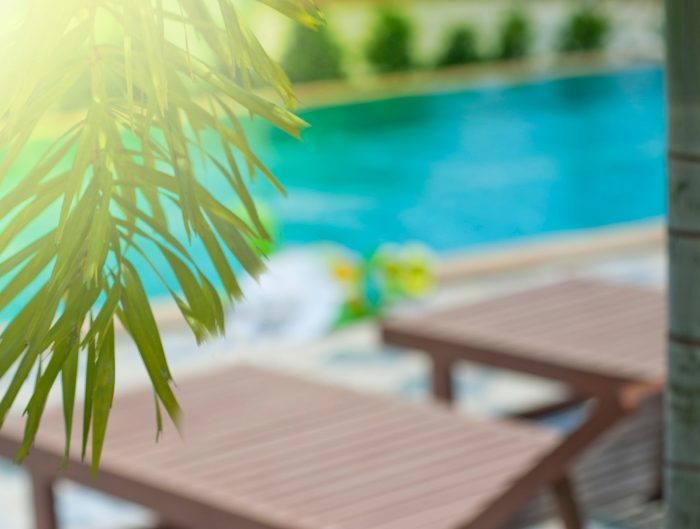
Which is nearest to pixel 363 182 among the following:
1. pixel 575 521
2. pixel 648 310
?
pixel 648 310

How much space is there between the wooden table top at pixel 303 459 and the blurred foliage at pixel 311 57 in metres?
15.0

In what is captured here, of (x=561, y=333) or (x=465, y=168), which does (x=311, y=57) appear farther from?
(x=561, y=333)

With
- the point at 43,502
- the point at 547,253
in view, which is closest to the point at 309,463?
the point at 43,502

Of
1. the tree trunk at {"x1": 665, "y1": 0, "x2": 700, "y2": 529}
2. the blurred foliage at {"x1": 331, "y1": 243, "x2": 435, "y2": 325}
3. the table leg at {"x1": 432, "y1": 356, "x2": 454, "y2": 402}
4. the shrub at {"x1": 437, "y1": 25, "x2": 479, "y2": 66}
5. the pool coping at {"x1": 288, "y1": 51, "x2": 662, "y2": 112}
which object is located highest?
the tree trunk at {"x1": 665, "y1": 0, "x2": 700, "y2": 529}

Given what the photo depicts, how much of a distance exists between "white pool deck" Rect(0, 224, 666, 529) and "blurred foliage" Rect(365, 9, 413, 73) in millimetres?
11975

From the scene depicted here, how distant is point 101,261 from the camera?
165 cm

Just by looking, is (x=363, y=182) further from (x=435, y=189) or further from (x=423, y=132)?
(x=423, y=132)

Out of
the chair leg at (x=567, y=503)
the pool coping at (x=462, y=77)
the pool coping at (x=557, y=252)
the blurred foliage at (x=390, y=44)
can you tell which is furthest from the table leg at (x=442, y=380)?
the blurred foliage at (x=390, y=44)

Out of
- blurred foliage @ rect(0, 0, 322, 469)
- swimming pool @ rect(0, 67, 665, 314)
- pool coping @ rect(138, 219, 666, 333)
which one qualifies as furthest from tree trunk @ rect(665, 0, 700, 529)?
swimming pool @ rect(0, 67, 665, 314)

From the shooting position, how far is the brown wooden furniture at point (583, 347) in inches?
155

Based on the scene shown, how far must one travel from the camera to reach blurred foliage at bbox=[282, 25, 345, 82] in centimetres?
1897

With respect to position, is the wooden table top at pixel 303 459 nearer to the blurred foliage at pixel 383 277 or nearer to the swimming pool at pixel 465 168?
the blurred foliage at pixel 383 277

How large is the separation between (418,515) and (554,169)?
10.7 meters

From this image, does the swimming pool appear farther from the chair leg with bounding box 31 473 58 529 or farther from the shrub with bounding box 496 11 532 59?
the chair leg with bounding box 31 473 58 529
